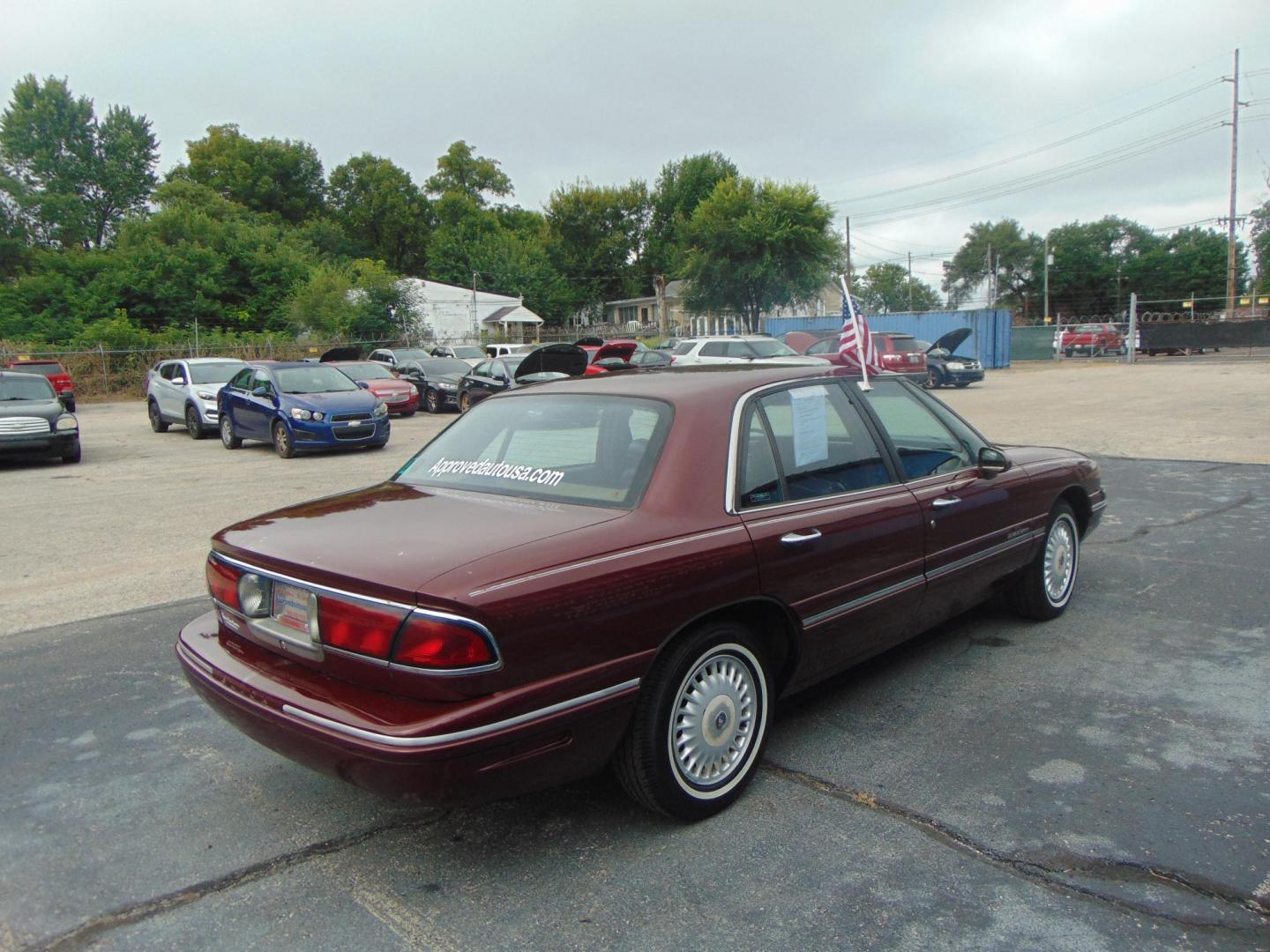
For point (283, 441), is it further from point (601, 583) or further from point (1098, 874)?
point (1098, 874)

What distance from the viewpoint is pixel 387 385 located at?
68.0 ft

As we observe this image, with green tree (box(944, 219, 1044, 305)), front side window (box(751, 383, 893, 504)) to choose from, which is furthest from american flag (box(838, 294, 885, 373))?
green tree (box(944, 219, 1044, 305))

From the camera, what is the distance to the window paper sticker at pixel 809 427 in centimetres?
372

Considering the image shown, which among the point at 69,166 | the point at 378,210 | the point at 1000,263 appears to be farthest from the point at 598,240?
the point at 1000,263

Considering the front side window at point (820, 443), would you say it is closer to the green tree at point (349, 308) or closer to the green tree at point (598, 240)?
the green tree at point (349, 308)

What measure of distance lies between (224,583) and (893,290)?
397 ft

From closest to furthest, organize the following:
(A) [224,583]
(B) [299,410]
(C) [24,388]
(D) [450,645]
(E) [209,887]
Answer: (D) [450,645] → (E) [209,887] → (A) [224,583] → (C) [24,388] → (B) [299,410]

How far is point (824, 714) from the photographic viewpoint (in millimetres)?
4012

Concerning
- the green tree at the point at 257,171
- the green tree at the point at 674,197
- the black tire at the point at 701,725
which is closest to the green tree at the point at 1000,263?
the green tree at the point at 674,197

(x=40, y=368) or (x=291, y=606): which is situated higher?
(x=40, y=368)

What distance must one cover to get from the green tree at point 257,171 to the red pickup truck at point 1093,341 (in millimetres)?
56159

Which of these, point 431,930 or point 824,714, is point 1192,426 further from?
point 431,930

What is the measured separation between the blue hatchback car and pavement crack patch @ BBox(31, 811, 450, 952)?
37.8 ft

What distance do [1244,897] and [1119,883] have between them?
32 centimetres
